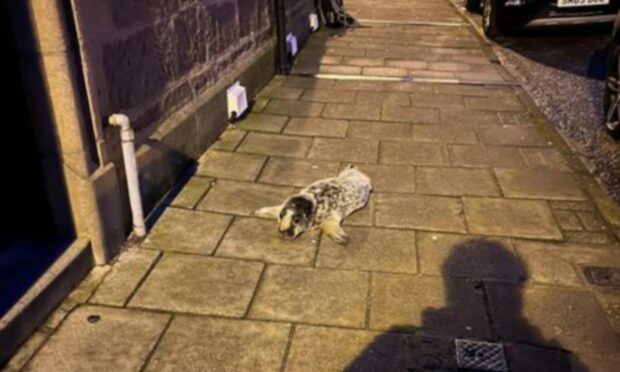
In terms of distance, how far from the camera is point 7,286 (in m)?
2.77

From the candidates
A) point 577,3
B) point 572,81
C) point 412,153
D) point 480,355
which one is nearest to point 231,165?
point 412,153

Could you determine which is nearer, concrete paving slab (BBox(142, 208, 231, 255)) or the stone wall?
the stone wall

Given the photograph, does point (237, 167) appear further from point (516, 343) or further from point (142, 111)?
point (516, 343)

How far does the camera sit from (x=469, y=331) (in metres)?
2.79

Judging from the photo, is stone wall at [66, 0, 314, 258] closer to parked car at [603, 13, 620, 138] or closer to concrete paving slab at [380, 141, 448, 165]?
concrete paving slab at [380, 141, 448, 165]

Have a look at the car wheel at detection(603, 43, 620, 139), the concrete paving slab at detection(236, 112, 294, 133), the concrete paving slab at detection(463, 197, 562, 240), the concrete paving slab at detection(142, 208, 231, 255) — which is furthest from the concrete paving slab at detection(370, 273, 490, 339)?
the car wheel at detection(603, 43, 620, 139)

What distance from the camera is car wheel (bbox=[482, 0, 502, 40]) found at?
9945mm

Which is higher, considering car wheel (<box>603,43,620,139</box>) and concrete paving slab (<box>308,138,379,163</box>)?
car wheel (<box>603,43,620,139</box>)

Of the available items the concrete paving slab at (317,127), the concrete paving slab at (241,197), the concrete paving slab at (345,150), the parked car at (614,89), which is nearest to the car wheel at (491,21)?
the parked car at (614,89)

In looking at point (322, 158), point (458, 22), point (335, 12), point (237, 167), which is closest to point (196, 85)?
point (237, 167)

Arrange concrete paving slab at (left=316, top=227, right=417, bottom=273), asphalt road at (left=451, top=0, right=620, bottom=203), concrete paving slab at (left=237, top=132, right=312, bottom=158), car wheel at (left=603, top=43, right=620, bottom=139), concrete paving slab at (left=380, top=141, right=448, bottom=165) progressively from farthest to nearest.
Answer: car wheel at (left=603, top=43, right=620, bottom=139), asphalt road at (left=451, top=0, right=620, bottom=203), concrete paving slab at (left=237, top=132, right=312, bottom=158), concrete paving slab at (left=380, top=141, right=448, bottom=165), concrete paving slab at (left=316, top=227, right=417, bottom=273)

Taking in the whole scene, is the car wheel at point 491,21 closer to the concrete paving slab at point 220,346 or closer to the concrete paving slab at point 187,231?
the concrete paving slab at point 187,231

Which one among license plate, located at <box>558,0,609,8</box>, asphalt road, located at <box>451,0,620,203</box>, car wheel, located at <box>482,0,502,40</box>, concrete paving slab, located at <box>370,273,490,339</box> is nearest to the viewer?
concrete paving slab, located at <box>370,273,490,339</box>

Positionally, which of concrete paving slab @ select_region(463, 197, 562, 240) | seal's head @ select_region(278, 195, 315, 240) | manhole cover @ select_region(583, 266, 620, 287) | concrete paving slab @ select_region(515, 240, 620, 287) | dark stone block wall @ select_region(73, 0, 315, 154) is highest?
dark stone block wall @ select_region(73, 0, 315, 154)
